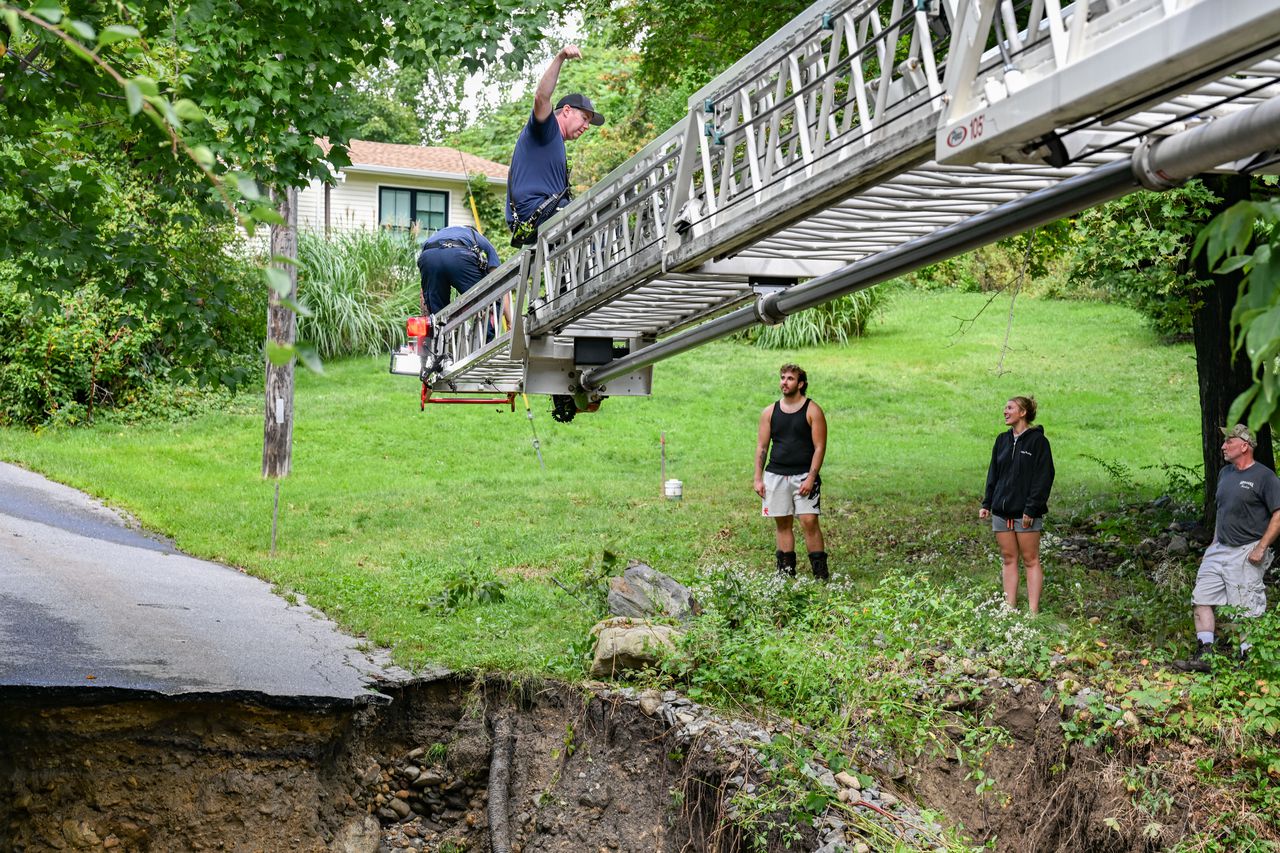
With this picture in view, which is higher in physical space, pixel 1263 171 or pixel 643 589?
pixel 1263 171

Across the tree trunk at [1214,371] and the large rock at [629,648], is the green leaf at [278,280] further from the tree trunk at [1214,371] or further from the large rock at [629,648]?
the tree trunk at [1214,371]

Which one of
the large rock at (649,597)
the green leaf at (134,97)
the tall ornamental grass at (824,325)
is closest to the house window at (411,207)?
the tall ornamental grass at (824,325)

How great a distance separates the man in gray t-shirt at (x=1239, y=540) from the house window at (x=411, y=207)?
86.0 feet

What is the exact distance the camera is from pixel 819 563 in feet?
33.8

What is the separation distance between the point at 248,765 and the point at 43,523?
607 cm

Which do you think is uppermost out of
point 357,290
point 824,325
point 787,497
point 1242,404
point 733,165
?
point 357,290

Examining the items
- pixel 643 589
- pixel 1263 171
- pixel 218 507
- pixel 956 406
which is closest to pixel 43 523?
pixel 218 507

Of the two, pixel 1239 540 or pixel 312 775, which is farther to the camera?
pixel 312 775

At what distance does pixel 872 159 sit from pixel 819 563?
18.9 ft

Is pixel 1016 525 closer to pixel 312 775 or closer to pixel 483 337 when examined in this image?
pixel 483 337

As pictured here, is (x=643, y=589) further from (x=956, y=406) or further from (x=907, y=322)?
(x=907, y=322)

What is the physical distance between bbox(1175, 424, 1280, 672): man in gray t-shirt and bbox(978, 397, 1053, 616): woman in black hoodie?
3.81 feet

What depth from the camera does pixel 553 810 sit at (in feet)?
27.4

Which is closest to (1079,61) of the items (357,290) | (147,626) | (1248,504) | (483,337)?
(1248,504)
